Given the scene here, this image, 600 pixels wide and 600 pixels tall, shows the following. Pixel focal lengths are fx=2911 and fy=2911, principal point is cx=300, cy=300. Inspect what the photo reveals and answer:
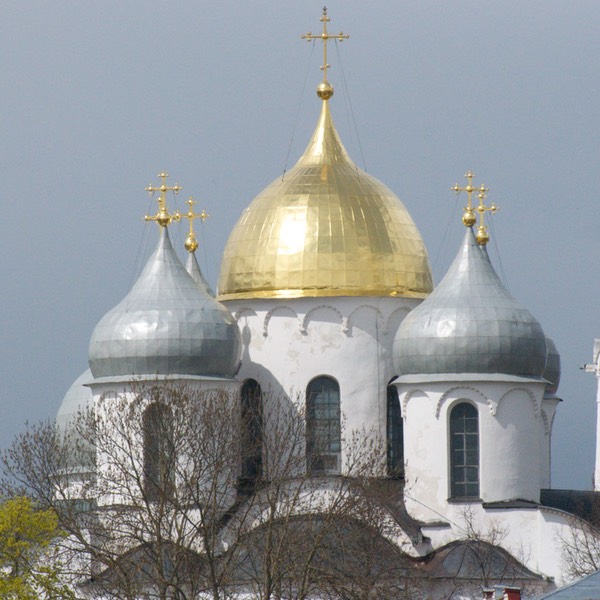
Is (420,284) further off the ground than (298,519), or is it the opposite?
(420,284)

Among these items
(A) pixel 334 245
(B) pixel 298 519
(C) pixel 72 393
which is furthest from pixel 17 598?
(C) pixel 72 393

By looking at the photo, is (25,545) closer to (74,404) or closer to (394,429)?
(394,429)

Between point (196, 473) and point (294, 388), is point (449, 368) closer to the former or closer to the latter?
point (294, 388)

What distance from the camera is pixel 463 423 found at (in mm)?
50531

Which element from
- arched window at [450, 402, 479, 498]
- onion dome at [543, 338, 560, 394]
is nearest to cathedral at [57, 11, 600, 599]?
arched window at [450, 402, 479, 498]

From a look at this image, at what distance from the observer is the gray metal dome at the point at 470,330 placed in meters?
50.7

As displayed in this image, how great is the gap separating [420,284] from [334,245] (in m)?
1.87

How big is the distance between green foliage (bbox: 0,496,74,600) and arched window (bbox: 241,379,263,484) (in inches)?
188

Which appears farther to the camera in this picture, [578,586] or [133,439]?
[133,439]

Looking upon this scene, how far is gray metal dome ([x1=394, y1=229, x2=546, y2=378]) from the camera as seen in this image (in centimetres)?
5066

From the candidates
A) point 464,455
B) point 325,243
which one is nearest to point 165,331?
point 325,243

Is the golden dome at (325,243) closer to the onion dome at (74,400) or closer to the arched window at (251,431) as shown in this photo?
the arched window at (251,431)

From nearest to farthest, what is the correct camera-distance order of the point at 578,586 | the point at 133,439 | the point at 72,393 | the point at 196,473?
the point at 578,586
the point at 196,473
the point at 133,439
the point at 72,393

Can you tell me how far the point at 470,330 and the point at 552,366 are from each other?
6.20 m
